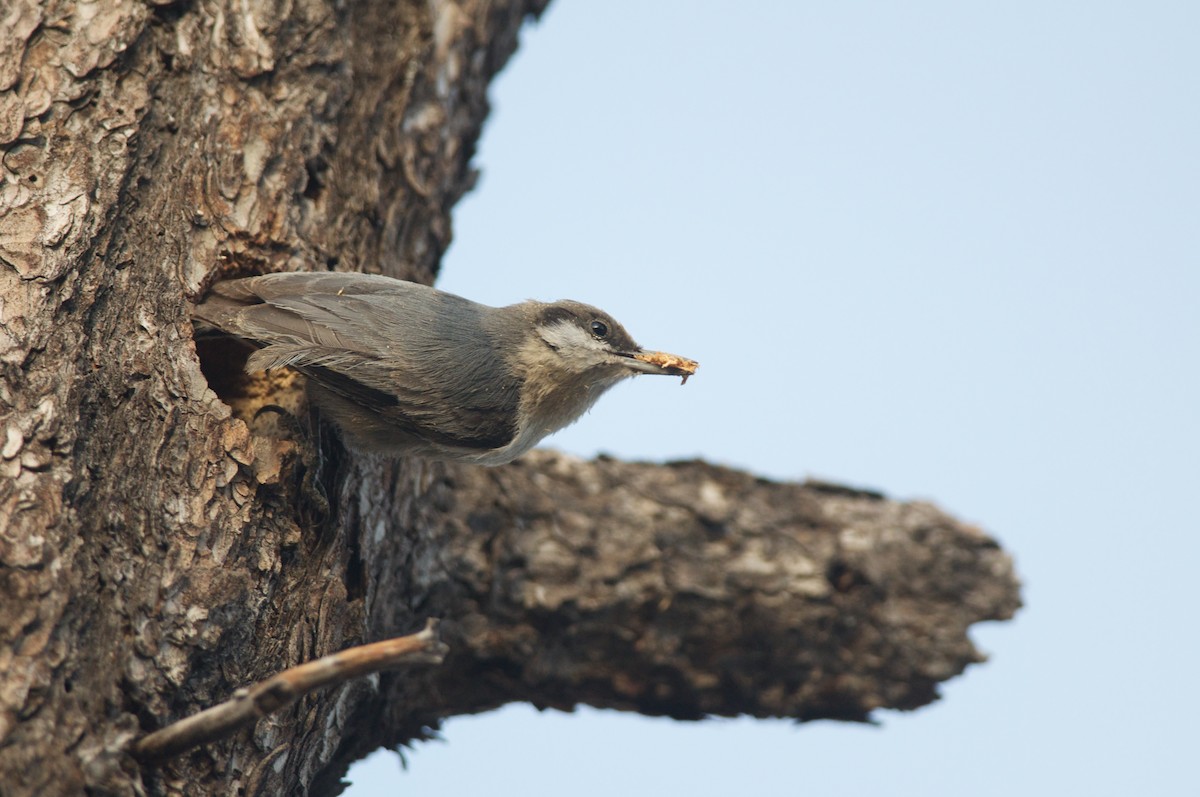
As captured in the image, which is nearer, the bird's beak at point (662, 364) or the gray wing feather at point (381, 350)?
the gray wing feather at point (381, 350)

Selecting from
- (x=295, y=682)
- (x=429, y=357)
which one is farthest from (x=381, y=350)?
(x=295, y=682)

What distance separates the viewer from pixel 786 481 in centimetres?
522

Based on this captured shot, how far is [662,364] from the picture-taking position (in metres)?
4.14

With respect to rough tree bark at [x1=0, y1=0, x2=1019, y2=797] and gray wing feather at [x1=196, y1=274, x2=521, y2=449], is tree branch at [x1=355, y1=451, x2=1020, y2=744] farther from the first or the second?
gray wing feather at [x1=196, y1=274, x2=521, y2=449]

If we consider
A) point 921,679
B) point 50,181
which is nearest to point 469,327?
point 50,181

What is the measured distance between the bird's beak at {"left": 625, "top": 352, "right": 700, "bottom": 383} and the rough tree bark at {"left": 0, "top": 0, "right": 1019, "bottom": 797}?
82cm

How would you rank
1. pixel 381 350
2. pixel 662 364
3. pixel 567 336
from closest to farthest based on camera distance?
pixel 381 350 < pixel 662 364 < pixel 567 336

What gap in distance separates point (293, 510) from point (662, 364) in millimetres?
1444

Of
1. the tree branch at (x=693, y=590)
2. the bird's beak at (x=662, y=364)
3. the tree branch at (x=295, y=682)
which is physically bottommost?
the tree branch at (x=295, y=682)

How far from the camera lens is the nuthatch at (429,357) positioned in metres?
3.56

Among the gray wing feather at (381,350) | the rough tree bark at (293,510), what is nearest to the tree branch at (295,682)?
→ the rough tree bark at (293,510)

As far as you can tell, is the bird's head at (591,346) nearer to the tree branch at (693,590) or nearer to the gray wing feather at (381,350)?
the gray wing feather at (381,350)

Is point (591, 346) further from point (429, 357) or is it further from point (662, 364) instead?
point (429, 357)

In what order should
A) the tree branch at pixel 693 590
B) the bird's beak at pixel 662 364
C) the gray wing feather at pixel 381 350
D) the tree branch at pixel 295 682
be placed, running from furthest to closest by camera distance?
the tree branch at pixel 693 590, the bird's beak at pixel 662 364, the gray wing feather at pixel 381 350, the tree branch at pixel 295 682
